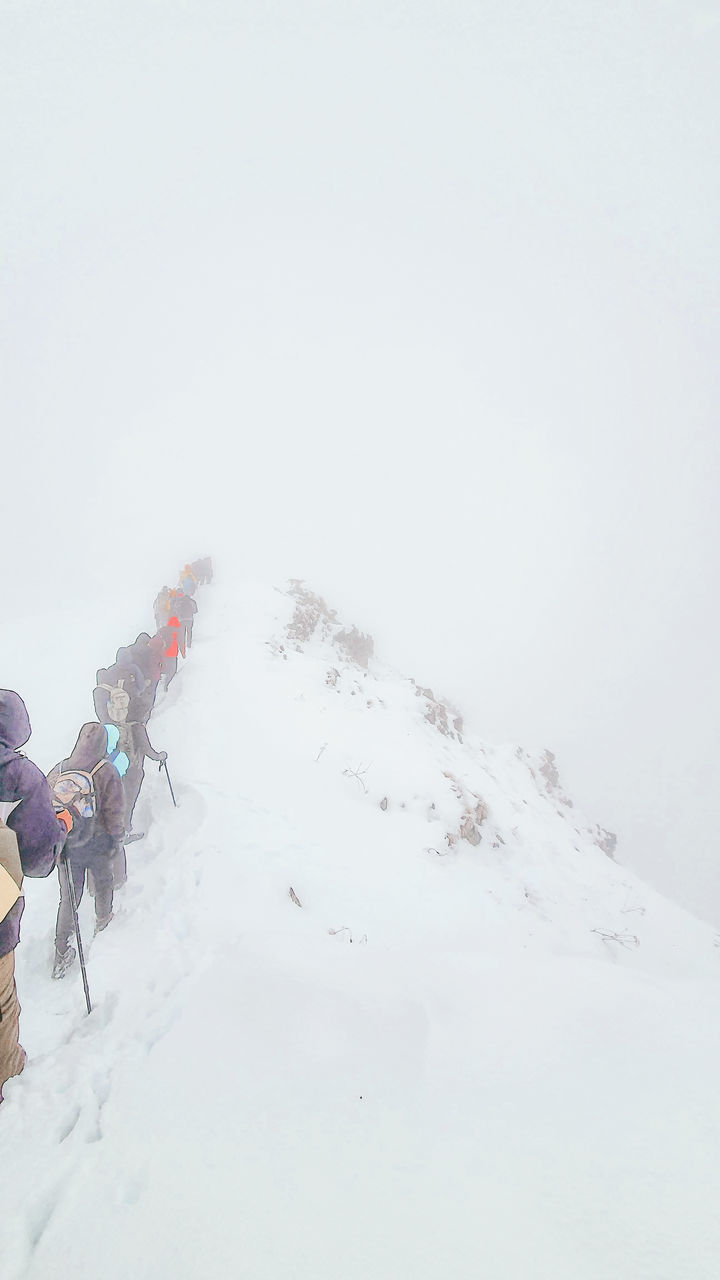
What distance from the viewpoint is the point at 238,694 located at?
13398 mm

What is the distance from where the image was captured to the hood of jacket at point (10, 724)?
3.96 metres

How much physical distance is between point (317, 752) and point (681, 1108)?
8646 mm

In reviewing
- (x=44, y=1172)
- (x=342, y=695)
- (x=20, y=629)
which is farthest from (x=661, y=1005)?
(x=20, y=629)

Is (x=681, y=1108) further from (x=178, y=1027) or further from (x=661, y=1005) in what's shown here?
(x=178, y=1027)

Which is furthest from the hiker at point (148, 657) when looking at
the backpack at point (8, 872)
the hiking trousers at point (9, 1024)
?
the backpack at point (8, 872)

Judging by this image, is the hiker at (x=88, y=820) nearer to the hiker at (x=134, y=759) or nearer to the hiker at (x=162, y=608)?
the hiker at (x=134, y=759)

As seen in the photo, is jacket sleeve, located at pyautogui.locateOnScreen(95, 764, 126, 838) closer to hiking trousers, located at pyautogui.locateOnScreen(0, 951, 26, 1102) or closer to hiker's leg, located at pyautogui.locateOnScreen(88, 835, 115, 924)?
hiker's leg, located at pyautogui.locateOnScreen(88, 835, 115, 924)

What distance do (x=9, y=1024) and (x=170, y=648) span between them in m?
9.75

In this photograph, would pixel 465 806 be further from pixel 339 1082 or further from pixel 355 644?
pixel 355 644

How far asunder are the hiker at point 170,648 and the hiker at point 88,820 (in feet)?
20.7

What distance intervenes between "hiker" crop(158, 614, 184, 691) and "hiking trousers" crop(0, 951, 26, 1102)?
884cm

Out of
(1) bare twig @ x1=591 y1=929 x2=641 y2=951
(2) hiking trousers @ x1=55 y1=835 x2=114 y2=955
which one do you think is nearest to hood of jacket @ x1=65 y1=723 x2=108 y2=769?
(2) hiking trousers @ x1=55 y1=835 x2=114 y2=955

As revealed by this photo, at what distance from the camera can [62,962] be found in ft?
20.2

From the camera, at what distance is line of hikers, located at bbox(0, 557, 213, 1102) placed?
3.65 meters
